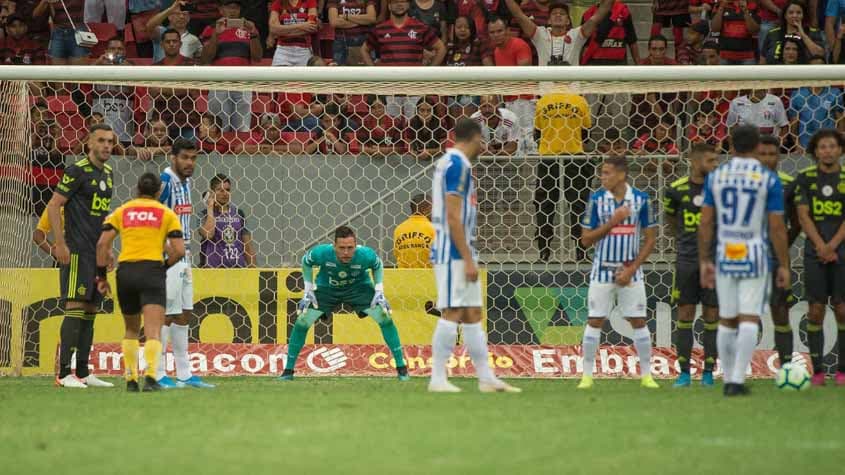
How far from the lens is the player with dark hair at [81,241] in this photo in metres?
11.2

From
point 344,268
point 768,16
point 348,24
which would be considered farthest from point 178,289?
point 768,16

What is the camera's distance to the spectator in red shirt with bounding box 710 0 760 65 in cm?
1702

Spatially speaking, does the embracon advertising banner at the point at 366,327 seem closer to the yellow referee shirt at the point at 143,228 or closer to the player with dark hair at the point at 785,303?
the player with dark hair at the point at 785,303

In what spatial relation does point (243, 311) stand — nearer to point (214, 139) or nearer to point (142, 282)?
point (214, 139)

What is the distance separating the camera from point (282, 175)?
1445 centimetres

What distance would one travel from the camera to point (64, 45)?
17.5 metres

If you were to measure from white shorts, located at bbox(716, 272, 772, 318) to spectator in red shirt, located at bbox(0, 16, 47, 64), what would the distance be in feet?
38.9

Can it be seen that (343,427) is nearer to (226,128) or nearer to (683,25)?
(226,128)

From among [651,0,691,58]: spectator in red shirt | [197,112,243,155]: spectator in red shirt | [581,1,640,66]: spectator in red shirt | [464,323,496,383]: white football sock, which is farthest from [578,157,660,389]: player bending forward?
[651,0,691,58]: spectator in red shirt

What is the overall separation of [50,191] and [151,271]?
182 inches

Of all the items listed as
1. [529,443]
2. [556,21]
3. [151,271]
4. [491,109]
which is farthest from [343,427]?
[556,21]

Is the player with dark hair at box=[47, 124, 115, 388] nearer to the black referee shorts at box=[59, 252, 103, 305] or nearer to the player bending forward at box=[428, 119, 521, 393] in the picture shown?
the black referee shorts at box=[59, 252, 103, 305]

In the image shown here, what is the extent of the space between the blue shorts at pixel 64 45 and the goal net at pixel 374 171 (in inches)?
95.7

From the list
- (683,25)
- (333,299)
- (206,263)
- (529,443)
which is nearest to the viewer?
(529,443)
